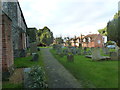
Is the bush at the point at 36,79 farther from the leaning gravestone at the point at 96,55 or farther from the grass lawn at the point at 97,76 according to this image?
the leaning gravestone at the point at 96,55

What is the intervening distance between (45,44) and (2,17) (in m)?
50.3

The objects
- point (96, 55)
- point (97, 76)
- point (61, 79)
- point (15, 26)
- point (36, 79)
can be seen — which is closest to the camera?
point (36, 79)

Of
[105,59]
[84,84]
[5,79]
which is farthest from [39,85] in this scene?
[105,59]

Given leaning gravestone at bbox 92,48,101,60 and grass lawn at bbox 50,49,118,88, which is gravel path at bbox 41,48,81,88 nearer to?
grass lawn at bbox 50,49,118,88

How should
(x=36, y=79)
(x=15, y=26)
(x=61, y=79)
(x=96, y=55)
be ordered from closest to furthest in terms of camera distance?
(x=36, y=79), (x=61, y=79), (x=96, y=55), (x=15, y=26)

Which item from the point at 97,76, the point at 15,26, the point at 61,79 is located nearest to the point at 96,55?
the point at 97,76

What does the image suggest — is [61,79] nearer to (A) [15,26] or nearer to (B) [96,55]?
(B) [96,55]

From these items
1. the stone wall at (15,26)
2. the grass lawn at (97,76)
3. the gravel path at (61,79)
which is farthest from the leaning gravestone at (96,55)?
the stone wall at (15,26)

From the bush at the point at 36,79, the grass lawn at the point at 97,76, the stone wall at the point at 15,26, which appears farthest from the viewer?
the stone wall at the point at 15,26

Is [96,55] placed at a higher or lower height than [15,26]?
lower

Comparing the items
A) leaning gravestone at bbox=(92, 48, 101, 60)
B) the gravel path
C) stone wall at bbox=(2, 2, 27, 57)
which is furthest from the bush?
leaning gravestone at bbox=(92, 48, 101, 60)

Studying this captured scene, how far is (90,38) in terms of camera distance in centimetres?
4472

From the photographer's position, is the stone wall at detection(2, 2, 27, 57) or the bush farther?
the stone wall at detection(2, 2, 27, 57)

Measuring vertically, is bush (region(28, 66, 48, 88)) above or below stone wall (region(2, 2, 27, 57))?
below
